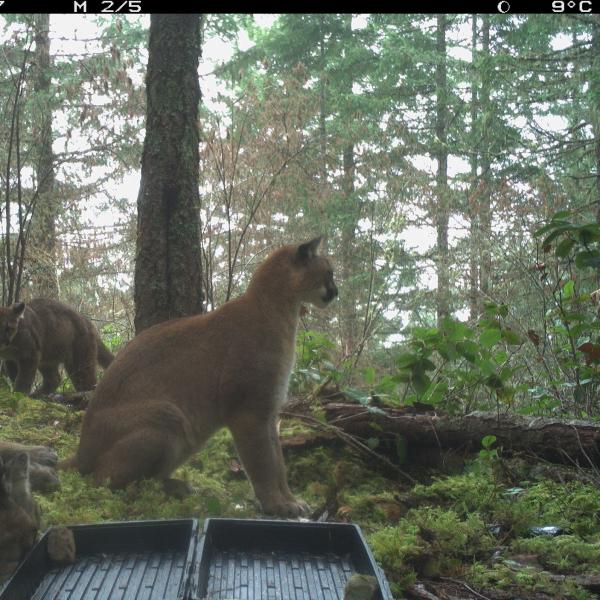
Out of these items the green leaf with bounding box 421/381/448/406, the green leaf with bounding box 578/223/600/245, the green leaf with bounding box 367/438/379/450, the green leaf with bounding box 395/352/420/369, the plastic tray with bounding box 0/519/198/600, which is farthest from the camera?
the green leaf with bounding box 421/381/448/406

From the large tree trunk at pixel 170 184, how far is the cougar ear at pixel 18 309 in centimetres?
212

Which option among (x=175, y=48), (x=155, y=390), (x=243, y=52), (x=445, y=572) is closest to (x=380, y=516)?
(x=445, y=572)

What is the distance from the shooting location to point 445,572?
3.42m

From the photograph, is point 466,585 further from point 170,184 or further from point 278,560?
point 170,184

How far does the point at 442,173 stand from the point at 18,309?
16.9 m

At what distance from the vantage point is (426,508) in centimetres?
446

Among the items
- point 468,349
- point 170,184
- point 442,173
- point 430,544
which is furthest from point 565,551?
point 442,173

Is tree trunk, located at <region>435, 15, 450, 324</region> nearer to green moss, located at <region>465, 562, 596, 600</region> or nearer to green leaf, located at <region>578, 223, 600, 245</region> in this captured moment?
green leaf, located at <region>578, 223, 600, 245</region>

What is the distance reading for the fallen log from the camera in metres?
5.18

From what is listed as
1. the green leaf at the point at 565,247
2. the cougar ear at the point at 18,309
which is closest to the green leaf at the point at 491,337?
the green leaf at the point at 565,247

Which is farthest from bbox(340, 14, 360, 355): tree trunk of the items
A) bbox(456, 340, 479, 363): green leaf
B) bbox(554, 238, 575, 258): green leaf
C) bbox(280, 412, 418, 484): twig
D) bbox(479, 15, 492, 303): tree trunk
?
bbox(554, 238, 575, 258): green leaf

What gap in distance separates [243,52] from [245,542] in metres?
21.8

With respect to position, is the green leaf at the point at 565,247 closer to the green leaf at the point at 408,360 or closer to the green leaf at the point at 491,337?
the green leaf at the point at 491,337

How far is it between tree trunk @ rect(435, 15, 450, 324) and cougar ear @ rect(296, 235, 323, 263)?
31.2ft
